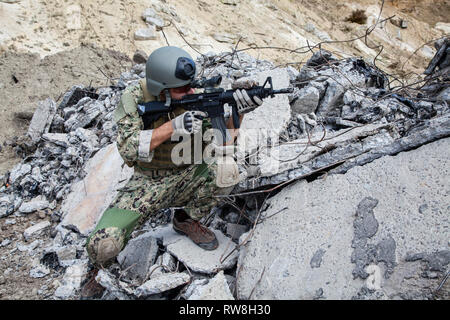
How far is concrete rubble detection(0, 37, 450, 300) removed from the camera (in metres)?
1.98

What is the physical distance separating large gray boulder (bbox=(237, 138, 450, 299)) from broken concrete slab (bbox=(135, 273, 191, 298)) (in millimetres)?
381

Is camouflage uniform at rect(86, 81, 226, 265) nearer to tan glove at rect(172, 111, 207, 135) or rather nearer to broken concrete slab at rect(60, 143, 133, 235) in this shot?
tan glove at rect(172, 111, 207, 135)

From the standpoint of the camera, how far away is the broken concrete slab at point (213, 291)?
2098 millimetres

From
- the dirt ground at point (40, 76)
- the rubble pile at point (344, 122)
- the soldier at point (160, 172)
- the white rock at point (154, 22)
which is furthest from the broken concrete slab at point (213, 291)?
the white rock at point (154, 22)

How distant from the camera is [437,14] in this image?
1283 cm

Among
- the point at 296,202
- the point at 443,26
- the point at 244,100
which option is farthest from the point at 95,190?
the point at 443,26

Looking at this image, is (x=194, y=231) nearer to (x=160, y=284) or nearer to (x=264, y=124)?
(x=160, y=284)

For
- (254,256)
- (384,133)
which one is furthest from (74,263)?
(384,133)

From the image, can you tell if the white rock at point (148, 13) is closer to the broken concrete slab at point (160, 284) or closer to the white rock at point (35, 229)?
the white rock at point (35, 229)

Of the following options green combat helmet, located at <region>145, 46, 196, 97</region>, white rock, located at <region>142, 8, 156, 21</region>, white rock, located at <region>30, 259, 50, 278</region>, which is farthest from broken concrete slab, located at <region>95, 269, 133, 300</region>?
white rock, located at <region>142, 8, 156, 21</region>

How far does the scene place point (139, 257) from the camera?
104 inches

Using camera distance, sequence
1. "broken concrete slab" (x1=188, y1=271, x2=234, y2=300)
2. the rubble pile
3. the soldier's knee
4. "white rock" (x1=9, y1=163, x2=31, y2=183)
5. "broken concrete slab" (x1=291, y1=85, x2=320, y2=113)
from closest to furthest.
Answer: "broken concrete slab" (x1=188, y1=271, x2=234, y2=300), the soldier's knee, the rubble pile, "broken concrete slab" (x1=291, y1=85, x2=320, y2=113), "white rock" (x1=9, y1=163, x2=31, y2=183)

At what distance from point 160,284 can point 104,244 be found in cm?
47

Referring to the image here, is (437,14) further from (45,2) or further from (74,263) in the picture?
(74,263)
